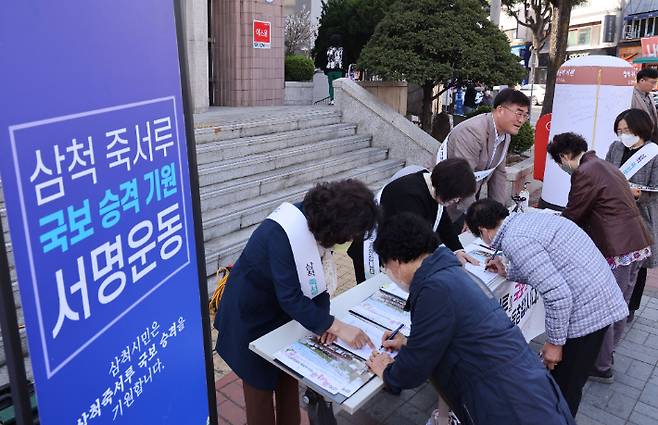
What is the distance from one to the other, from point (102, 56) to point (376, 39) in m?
8.26

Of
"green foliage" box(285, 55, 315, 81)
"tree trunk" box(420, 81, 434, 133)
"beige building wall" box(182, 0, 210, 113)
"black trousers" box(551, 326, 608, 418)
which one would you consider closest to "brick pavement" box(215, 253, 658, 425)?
"black trousers" box(551, 326, 608, 418)

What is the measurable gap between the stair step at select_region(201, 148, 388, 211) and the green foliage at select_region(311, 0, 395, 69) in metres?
6.29

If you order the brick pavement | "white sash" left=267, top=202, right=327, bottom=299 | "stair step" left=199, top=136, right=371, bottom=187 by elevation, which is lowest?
the brick pavement

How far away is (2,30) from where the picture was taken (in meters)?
1.02

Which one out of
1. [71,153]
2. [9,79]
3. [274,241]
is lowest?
[274,241]

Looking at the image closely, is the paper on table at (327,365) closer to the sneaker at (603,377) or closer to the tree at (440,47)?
the sneaker at (603,377)

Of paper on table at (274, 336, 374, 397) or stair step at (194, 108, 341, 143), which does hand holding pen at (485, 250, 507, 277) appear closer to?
paper on table at (274, 336, 374, 397)

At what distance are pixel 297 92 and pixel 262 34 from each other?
2.12 metres

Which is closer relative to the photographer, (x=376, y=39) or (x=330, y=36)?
(x=376, y=39)

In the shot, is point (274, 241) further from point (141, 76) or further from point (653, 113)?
point (653, 113)

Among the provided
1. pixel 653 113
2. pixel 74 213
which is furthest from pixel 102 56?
pixel 653 113

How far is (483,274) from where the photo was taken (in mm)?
3338

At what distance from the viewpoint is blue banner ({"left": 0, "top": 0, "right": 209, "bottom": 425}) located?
1.10 metres

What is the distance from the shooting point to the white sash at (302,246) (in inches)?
87.7
